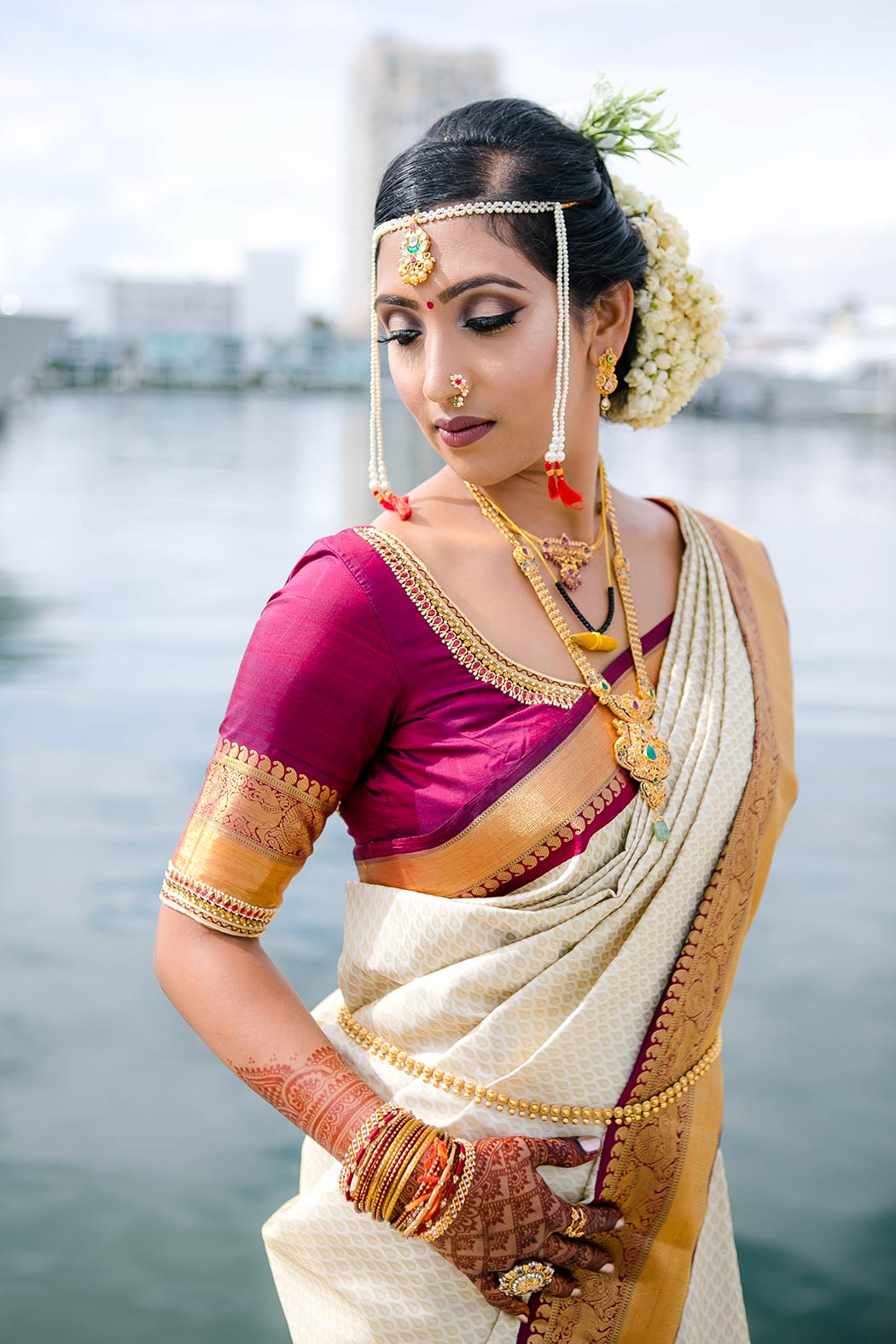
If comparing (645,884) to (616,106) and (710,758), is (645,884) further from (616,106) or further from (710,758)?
(616,106)

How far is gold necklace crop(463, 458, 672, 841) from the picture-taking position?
43.1 inches

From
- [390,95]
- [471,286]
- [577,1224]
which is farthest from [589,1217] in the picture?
[390,95]

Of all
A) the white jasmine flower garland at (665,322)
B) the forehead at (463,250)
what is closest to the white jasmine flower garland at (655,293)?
the white jasmine flower garland at (665,322)

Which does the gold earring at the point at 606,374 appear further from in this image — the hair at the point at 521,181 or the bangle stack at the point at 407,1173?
the bangle stack at the point at 407,1173

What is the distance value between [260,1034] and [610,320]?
0.73 meters

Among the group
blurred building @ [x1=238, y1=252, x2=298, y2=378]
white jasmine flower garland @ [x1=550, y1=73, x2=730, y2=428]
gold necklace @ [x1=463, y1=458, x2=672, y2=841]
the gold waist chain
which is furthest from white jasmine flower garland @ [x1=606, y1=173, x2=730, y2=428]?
blurred building @ [x1=238, y1=252, x2=298, y2=378]

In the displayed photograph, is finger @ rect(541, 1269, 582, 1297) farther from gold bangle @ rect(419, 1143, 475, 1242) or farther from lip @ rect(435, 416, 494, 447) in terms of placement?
lip @ rect(435, 416, 494, 447)

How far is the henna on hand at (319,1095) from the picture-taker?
99cm

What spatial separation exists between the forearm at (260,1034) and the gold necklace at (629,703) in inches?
13.4

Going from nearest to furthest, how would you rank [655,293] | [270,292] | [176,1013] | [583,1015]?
[583,1015]
[655,293]
[176,1013]
[270,292]

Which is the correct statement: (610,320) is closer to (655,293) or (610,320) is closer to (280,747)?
(655,293)

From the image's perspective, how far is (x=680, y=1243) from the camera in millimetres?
1178

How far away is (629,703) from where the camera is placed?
3.70ft

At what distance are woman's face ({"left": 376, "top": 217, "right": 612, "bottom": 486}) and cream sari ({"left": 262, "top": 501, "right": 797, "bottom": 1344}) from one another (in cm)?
26
